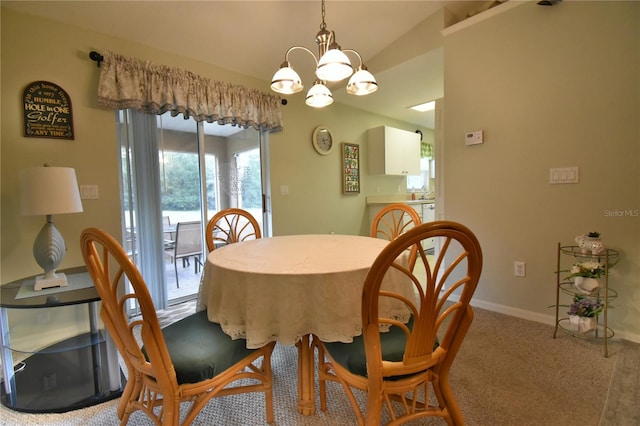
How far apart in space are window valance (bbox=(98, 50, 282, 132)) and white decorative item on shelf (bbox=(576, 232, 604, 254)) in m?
2.72

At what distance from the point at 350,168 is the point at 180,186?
2280 mm

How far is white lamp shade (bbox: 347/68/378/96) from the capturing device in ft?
5.56

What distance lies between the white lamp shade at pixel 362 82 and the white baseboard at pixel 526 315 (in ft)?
6.68

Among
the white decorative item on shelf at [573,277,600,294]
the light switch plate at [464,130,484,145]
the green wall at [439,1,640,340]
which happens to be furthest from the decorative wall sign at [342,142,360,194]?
the white decorative item on shelf at [573,277,600,294]

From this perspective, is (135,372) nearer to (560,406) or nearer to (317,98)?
(317,98)

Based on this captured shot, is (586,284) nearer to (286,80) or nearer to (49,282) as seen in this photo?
(286,80)

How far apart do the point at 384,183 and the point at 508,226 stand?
98.9 inches

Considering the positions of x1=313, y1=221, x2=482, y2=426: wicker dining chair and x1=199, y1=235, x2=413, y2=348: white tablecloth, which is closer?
x1=313, y1=221, x2=482, y2=426: wicker dining chair

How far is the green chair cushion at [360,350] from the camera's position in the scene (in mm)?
1047

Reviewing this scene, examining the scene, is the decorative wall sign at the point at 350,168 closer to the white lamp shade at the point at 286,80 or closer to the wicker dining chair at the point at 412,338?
the white lamp shade at the point at 286,80

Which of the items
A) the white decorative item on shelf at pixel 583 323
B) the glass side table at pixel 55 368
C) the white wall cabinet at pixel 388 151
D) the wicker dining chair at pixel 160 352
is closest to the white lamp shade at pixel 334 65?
the wicker dining chair at pixel 160 352

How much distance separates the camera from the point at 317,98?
1861 millimetres

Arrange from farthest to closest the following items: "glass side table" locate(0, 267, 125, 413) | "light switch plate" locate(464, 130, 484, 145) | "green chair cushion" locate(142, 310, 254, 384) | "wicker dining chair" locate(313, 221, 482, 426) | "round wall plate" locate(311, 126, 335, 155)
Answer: "round wall plate" locate(311, 126, 335, 155) → "light switch plate" locate(464, 130, 484, 145) → "glass side table" locate(0, 267, 125, 413) → "green chair cushion" locate(142, 310, 254, 384) → "wicker dining chair" locate(313, 221, 482, 426)

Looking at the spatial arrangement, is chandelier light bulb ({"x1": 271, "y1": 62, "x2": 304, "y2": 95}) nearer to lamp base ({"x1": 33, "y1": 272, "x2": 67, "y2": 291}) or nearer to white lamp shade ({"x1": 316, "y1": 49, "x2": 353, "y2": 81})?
white lamp shade ({"x1": 316, "y1": 49, "x2": 353, "y2": 81})
